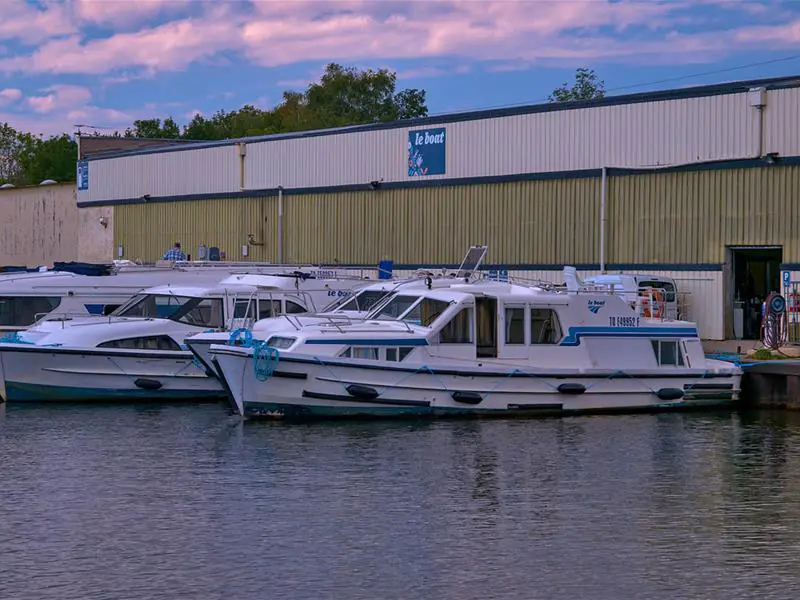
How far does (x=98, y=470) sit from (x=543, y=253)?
20.6 m

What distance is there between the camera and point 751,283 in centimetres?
3531

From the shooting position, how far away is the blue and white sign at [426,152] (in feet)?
135

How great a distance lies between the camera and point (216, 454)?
21.5 meters

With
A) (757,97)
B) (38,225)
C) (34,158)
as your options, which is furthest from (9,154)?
(757,97)

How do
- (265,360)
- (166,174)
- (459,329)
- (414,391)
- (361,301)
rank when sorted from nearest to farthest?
(265,360), (414,391), (459,329), (361,301), (166,174)

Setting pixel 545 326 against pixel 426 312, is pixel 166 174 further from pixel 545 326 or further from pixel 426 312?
pixel 545 326

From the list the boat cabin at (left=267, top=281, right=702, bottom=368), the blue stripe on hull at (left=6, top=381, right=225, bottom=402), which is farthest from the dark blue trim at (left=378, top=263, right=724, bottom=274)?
the blue stripe on hull at (left=6, top=381, right=225, bottom=402)

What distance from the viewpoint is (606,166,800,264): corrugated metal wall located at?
3316cm

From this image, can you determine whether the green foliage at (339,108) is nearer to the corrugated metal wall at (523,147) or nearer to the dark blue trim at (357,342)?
the corrugated metal wall at (523,147)

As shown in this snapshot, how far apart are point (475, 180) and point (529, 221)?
7.48ft

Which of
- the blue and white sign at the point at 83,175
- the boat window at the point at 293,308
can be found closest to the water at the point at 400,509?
the boat window at the point at 293,308

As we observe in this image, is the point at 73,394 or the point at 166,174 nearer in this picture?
the point at 73,394

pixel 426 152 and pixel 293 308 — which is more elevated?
pixel 426 152

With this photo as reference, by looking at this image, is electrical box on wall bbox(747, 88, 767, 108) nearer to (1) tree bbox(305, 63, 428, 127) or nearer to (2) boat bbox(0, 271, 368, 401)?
(2) boat bbox(0, 271, 368, 401)
